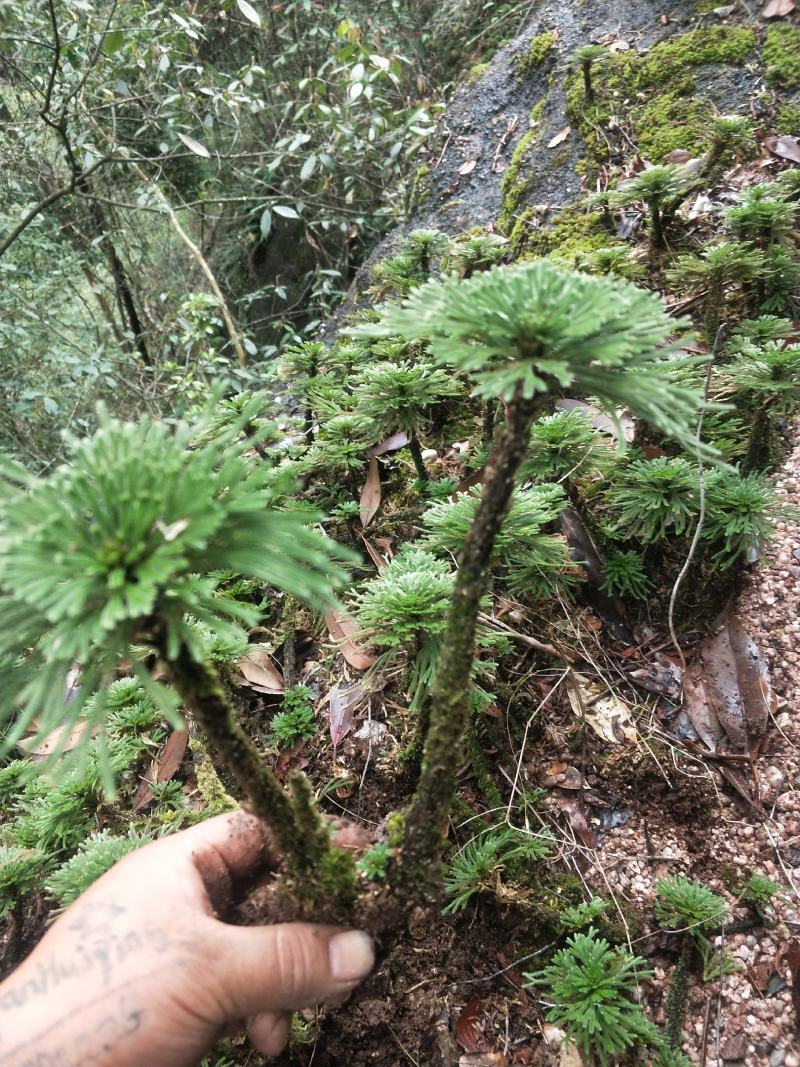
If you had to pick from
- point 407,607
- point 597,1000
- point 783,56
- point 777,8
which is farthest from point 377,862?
point 777,8

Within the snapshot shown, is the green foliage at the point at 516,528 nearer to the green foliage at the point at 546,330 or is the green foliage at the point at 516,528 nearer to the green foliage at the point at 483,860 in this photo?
the green foliage at the point at 546,330

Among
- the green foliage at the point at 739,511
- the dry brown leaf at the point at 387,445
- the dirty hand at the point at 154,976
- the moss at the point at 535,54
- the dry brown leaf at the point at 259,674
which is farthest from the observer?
the moss at the point at 535,54

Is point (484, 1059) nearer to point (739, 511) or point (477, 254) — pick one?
point (739, 511)

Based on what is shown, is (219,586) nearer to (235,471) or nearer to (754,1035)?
(235,471)

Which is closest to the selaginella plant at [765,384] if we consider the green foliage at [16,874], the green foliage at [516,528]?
the green foliage at [516,528]

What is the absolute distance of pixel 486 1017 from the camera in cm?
168

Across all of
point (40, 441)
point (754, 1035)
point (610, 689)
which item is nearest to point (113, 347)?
point (40, 441)

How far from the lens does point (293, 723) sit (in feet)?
7.02

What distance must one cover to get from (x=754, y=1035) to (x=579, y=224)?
3507 millimetres

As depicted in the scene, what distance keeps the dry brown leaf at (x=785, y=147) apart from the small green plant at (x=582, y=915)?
349cm

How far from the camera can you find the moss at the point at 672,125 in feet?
11.1

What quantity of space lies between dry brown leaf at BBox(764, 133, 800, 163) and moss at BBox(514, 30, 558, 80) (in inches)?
81.4

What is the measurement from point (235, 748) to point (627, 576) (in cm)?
160

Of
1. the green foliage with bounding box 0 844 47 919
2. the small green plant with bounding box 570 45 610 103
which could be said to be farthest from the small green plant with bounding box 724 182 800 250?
the green foliage with bounding box 0 844 47 919
